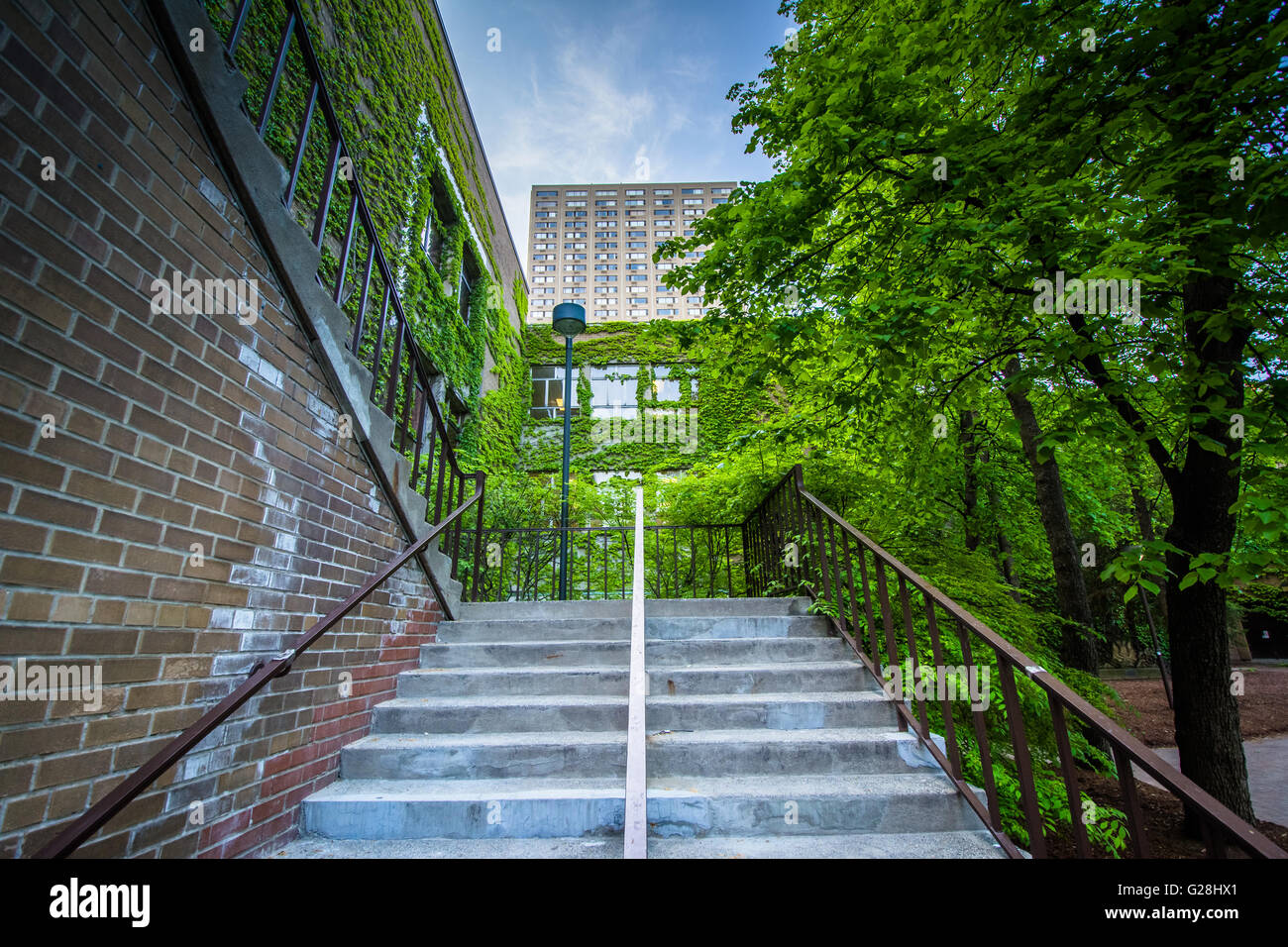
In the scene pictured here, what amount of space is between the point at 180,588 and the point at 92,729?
1.42 ft

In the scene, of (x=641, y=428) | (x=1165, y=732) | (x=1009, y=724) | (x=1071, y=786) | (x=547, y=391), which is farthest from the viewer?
(x=547, y=391)

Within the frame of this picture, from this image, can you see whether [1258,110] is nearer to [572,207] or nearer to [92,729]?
[92,729]

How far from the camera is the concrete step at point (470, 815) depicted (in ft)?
7.31

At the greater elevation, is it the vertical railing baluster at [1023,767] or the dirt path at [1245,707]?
the vertical railing baluster at [1023,767]

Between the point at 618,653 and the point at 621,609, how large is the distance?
0.76m

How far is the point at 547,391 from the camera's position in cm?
1477

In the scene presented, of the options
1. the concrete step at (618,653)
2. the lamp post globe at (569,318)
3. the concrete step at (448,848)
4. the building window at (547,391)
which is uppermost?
the building window at (547,391)

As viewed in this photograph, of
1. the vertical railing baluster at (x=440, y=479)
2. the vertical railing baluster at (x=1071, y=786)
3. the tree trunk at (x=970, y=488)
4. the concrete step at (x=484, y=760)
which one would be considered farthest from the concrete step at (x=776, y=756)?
the tree trunk at (x=970, y=488)

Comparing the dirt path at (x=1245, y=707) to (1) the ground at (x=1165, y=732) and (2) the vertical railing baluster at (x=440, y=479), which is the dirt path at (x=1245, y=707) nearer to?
(1) the ground at (x=1165, y=732)

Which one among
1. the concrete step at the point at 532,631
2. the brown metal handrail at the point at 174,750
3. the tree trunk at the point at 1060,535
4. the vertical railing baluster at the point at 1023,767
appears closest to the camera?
the brown metal handrail at the point at 174,750

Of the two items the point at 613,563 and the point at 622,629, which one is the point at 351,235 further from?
the point at 613,563

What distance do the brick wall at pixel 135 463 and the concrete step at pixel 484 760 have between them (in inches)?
12.0

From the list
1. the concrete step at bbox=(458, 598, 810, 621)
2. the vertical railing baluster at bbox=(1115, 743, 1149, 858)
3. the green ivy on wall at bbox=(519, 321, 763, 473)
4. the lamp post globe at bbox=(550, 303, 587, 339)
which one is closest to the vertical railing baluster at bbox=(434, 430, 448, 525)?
the concrete step at bbox=(458, 598, 810, 621)

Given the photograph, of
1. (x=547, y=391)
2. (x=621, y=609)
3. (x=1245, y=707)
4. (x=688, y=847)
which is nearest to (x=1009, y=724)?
(x=688, y=847)
